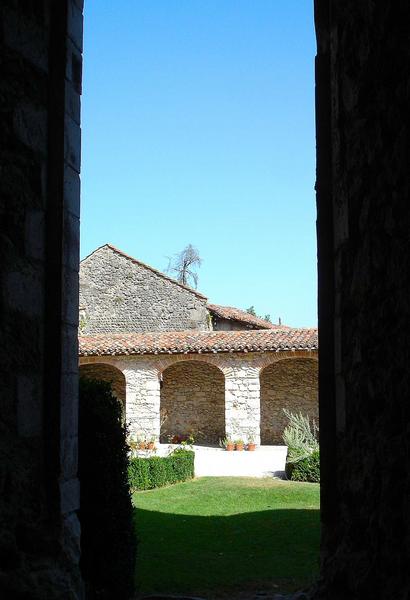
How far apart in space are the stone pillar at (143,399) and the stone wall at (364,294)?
14.9 metres

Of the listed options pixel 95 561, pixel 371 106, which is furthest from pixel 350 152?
pixel 95 561

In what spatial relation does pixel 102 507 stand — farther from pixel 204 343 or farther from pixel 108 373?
pixel 108 373

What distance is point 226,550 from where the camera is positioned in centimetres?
673

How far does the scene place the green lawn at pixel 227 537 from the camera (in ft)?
18.4

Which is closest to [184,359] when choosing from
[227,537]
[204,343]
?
[204,343]

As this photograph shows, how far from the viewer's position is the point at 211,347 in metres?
17.2

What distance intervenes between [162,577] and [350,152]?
13.6 feet

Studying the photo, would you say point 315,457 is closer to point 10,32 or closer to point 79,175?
point 79,175

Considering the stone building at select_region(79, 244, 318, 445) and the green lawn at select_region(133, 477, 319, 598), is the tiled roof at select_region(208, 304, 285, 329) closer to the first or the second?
the stone building at select_region(79, 244, 318, 445)

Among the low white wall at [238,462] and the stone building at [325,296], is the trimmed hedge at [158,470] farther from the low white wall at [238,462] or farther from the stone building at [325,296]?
the stone building at [325,296]

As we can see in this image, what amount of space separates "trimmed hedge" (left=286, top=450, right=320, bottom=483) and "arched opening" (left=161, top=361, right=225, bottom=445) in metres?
6.99

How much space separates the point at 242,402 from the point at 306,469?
545 centimetres

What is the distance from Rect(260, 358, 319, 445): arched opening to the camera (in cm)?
1869

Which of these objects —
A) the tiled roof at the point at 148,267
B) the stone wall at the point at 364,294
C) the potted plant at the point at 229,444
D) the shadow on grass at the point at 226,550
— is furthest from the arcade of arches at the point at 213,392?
the stone wall at the point at 364,294
